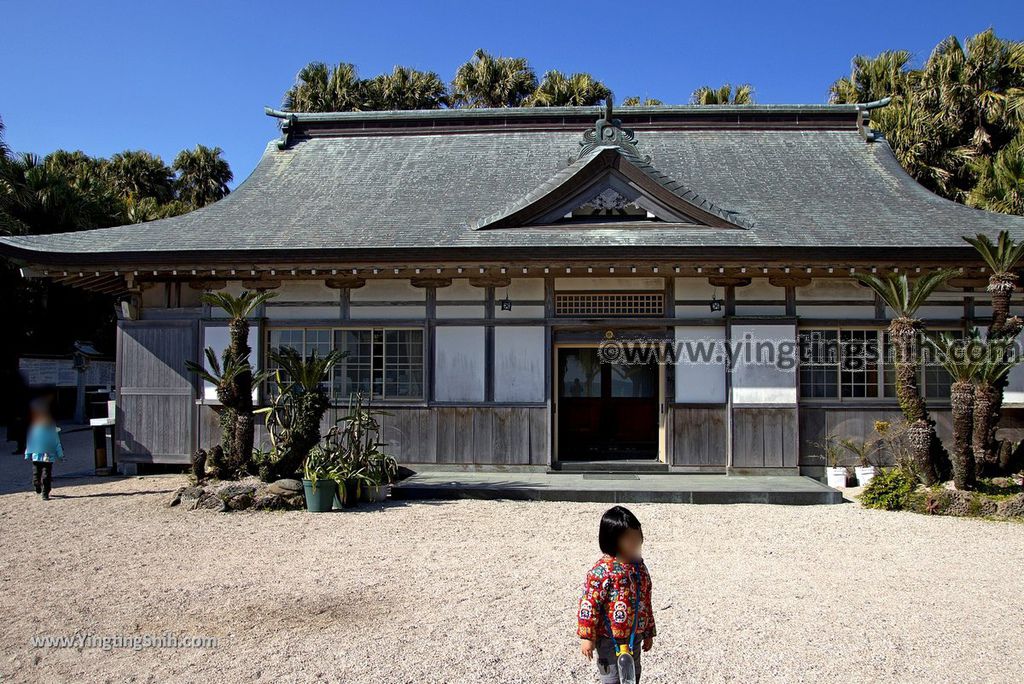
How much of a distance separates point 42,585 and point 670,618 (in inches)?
188

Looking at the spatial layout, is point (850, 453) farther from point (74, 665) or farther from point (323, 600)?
point (74, 665)

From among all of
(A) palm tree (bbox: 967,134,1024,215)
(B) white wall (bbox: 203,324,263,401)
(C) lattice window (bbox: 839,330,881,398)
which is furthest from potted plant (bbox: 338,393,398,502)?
(A) palm tree (bbox: 967,134,1024,215)

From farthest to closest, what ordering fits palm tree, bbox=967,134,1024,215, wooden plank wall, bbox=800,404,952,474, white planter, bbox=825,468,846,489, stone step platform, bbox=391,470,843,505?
palm tree, bbox=967,134,1024,215 → wooden plank wall, bbox=800,404,952,474 → white planter, bbox=825,468,846,489 → stone step platform, bbox=391,470,843,505

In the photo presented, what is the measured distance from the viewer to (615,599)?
299 centimetres

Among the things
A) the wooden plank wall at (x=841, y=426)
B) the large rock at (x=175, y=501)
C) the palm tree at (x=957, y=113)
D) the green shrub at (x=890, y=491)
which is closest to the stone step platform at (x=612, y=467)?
the wooden plank wall at (x=841, y=426)

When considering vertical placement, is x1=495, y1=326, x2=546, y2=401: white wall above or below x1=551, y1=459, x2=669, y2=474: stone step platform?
above

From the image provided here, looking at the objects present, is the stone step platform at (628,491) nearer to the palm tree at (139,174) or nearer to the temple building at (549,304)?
the temple building at (549,304)

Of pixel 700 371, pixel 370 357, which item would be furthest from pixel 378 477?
pixel 700 371

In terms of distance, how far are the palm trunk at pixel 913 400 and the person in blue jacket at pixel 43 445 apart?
10.5 m

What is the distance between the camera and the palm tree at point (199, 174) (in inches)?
1280

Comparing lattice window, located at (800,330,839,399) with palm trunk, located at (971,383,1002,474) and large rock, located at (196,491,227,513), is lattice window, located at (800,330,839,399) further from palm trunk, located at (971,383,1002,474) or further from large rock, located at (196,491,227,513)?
large rock, located at (196,491,227,513)

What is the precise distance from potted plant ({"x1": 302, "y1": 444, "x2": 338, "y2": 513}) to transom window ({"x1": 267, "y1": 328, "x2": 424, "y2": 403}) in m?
2.51

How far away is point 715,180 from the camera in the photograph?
12883 mm

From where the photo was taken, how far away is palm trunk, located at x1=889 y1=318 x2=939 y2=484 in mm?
8664
